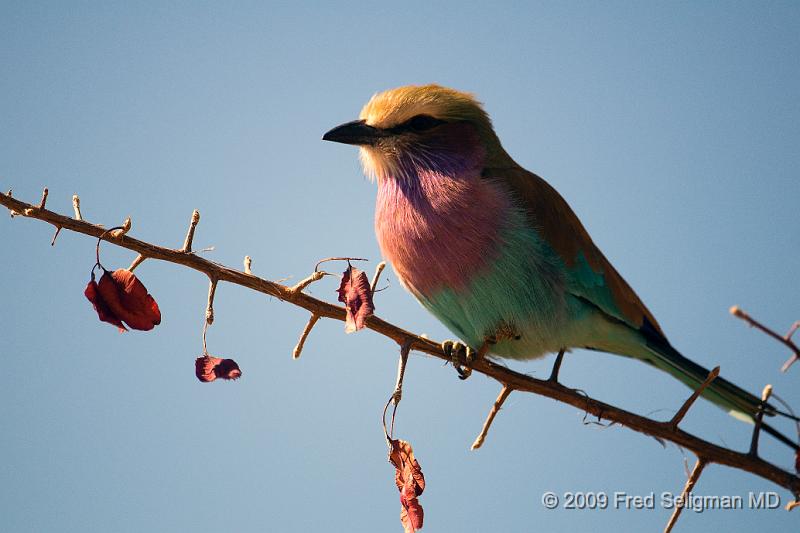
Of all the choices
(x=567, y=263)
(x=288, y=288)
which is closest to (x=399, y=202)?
(x=567, y=263)

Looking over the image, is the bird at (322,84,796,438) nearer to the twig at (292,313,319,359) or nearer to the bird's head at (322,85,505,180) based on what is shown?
the bird's head at (322,85,505,180)

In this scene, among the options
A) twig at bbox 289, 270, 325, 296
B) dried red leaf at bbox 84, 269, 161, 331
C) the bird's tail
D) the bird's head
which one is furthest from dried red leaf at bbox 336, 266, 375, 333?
the bird's tail

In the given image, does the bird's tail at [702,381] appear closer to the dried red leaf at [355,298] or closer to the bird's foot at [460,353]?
the bird's foot at [460,353]

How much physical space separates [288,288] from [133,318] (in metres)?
0.33

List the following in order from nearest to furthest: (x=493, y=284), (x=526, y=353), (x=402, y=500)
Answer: (x=402, y=500)
(x=493, y=284)
(x=526, y=353)

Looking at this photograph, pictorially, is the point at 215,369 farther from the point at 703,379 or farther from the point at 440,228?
the point at 703,379

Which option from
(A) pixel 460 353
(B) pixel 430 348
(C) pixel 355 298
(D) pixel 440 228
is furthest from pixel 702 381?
A: (C) pixel 355 298

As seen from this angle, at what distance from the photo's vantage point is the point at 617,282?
3.04 metres

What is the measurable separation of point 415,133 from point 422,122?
5 centimetres

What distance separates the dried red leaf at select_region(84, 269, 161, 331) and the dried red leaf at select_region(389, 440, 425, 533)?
586mm

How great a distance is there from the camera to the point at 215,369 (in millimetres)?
1636

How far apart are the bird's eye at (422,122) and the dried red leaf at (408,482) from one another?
1.51 meters

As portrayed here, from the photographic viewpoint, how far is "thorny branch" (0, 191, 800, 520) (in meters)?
1.62

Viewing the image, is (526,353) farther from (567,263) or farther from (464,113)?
(464,113)
